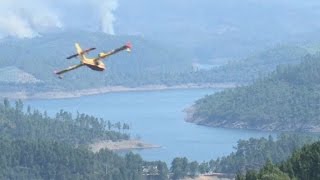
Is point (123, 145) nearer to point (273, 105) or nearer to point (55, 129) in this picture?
point (55, 129)

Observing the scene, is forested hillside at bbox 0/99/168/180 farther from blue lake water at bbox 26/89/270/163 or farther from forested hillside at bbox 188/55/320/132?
forested hillside at bbox 188/55/320/132

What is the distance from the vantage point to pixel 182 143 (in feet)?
390

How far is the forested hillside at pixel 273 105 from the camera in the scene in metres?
130

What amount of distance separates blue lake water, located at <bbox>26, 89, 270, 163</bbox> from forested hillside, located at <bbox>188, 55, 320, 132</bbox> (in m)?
2.61

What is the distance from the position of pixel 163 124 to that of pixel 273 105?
14561 mm

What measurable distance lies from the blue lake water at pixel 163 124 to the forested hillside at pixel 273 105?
261 centimetres

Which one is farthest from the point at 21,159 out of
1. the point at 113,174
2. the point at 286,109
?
the point at 286,109

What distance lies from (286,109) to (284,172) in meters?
85.7

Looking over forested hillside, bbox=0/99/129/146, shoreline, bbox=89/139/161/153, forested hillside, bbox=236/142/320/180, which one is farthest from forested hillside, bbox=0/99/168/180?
forested hillside, bbox=236/142/320/180

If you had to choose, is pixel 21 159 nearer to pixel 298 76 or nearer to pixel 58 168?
pixel 58 168

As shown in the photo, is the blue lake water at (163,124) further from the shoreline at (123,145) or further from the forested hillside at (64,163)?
the forested hillside at (64,163)

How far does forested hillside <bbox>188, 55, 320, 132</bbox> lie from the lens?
13012 centimetres

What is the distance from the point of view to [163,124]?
140375 millimetres

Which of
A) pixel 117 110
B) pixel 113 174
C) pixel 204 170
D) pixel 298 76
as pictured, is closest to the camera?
pixel 113 174
